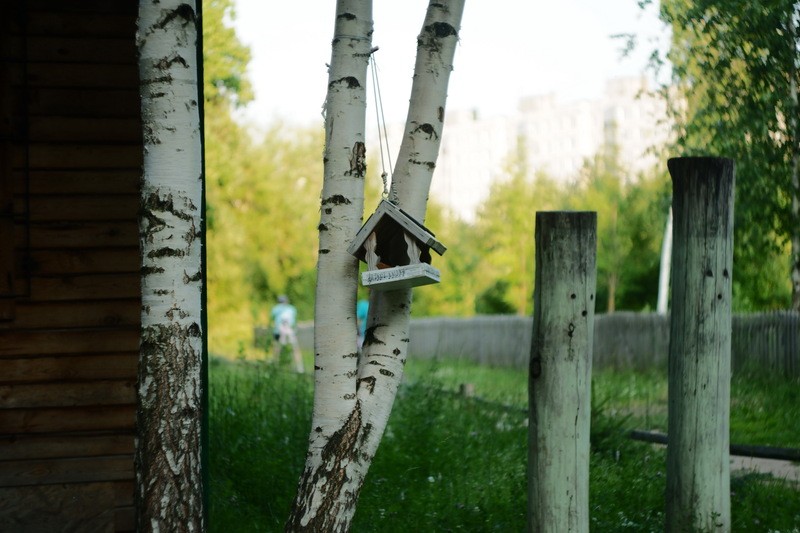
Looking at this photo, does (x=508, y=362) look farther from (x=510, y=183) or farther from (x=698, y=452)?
(x=698, y=452)

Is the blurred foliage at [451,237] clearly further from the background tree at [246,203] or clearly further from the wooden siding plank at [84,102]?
the wooden siding plank at [84,102]

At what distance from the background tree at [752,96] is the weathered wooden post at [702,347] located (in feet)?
18.7

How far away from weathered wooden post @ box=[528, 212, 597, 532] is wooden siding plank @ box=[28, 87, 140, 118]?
2.97m

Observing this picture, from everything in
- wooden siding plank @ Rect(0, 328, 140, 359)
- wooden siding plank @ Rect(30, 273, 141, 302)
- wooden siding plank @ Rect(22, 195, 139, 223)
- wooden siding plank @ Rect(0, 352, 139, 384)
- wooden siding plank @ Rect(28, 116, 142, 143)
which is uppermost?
wooden siding plank @ Rect(28, 116, 142, 143)

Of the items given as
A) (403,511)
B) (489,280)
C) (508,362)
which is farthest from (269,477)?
(489,280)

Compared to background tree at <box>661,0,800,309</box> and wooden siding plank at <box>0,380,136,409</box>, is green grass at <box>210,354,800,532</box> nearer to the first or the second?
wooden siding plank at <box>0,380,136,409</box>

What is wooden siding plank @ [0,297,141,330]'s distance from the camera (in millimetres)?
6121

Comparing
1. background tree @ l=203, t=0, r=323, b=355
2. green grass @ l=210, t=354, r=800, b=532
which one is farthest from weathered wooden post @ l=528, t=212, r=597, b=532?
A: background tree @ l=203, t=0, r=323, b=355

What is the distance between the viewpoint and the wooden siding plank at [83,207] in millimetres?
6156

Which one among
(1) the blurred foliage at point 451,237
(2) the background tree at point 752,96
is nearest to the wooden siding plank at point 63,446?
(2) the background tree at point 752,96

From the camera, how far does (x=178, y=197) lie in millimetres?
4215

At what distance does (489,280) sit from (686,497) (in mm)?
40413

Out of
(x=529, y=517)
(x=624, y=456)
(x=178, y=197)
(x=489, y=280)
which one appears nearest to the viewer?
(x=178, y=197)

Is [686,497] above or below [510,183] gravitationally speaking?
below
